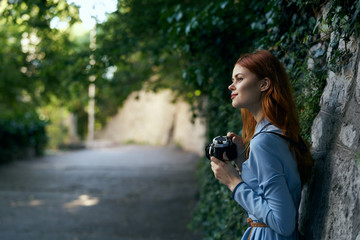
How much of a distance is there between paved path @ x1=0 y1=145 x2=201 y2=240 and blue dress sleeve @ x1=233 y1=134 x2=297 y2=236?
12.9ft

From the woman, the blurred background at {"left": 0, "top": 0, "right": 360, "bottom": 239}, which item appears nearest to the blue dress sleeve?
the woman

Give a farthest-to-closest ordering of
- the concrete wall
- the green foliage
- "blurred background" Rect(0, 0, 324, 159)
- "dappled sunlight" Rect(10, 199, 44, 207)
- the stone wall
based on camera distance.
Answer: the concrete wall
the green foliage
"dappled sunlight" Rect(10, 199, 44, 207)
"blurred background" Rect(0, 0, 324, 159)
the stone wall

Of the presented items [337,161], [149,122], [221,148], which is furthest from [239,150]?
[149,122]

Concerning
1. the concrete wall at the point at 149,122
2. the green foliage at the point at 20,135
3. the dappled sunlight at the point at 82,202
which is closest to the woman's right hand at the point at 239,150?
the dappled sunlight at the point at 82,202

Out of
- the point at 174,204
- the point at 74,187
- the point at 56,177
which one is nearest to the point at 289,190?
the point at 174,204

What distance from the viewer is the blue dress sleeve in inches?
62.8

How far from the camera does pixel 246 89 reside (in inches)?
71.4

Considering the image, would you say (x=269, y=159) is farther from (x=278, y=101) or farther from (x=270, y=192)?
(x=278, y=101)

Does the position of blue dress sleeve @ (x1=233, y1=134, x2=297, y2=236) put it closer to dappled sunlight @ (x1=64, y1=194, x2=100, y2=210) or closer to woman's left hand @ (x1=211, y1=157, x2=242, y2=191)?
woman's left hand @ (x1=211, y1=157, x2=242, y2=191)

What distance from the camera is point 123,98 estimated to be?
7.61 m

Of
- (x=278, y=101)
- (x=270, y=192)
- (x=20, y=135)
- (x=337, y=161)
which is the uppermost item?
(x=278, y=101)

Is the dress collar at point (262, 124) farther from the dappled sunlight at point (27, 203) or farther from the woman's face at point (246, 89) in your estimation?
the dappled sunlight at point (27, 203)

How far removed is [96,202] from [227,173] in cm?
607

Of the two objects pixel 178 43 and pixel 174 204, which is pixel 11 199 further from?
pixel 178 43
